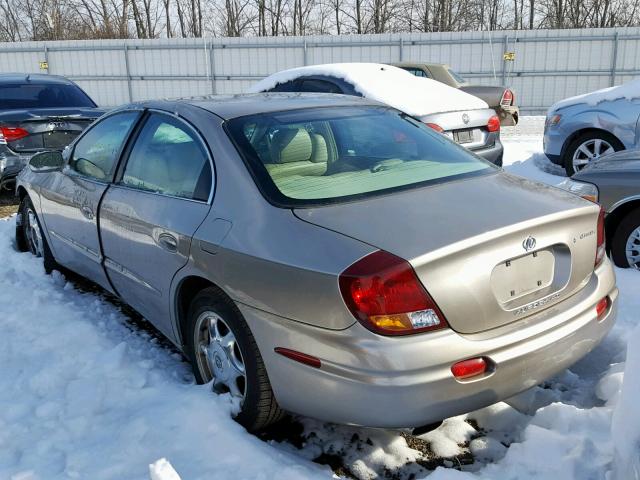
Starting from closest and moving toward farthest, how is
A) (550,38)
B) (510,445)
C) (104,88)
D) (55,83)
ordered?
(510,445), (55,83), (550,38), (104,88)

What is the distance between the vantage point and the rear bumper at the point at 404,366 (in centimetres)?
214

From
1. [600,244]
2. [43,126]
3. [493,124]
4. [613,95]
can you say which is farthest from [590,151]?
[43,126]

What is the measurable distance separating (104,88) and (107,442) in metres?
19.5

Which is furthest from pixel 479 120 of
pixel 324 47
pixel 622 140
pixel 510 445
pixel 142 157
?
pixel 324 47

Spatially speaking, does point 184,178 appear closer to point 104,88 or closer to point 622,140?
point 622,140

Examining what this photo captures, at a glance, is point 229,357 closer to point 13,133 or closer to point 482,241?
point 482,241

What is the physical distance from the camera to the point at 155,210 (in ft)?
10.2

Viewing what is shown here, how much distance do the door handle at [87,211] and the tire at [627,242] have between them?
3.51 meters

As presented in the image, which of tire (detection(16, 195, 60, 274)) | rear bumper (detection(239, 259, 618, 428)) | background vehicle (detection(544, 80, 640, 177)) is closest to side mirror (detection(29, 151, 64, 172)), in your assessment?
tire (detection(16, 195, 60, 274))

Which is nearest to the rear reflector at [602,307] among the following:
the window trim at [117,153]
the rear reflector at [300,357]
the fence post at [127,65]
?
the rear reflector at [300,357]

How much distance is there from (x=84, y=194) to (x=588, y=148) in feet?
20.5

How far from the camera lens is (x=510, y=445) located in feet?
8.55

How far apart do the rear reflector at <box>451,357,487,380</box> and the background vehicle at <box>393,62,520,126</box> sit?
33.8 ft

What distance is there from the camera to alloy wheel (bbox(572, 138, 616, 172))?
7.65 metres
